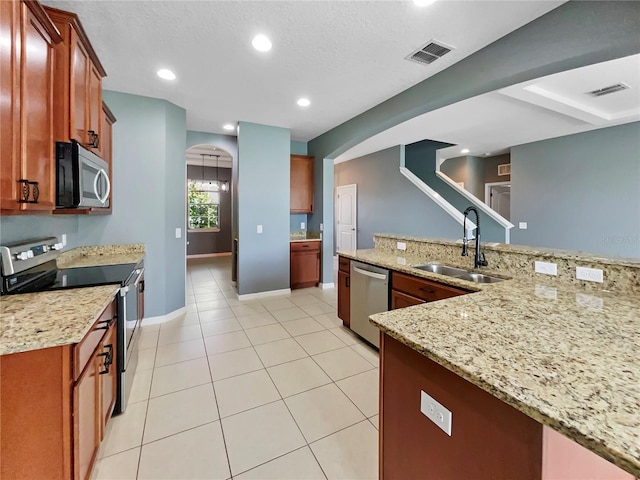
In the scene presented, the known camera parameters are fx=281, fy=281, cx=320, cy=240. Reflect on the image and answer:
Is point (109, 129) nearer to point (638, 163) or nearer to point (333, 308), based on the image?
point (333, 308)

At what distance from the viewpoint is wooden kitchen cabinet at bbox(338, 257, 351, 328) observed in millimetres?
3154

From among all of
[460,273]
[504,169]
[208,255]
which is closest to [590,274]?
[460,273]

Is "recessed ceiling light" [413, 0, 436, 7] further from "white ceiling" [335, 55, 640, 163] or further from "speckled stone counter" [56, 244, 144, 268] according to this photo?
"speckled stone counter" [56, 244, 144, 268]

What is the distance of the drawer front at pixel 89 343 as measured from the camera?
1.14 m

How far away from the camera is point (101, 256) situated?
306 centimetres

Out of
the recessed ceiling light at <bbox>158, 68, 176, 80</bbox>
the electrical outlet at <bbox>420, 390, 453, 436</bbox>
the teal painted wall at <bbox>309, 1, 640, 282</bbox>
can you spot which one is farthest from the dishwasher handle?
the recessed ceiling light at <bbox>158, 68, 176, 80</bbox>

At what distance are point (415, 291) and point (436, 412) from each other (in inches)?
54.7

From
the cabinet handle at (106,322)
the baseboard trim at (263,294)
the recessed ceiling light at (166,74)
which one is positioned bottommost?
the baseboard trim at (263,294)

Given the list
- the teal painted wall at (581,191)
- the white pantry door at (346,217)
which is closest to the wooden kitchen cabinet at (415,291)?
the teal painted wall at (581,191)

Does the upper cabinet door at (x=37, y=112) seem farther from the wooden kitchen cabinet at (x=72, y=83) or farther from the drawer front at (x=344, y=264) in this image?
the drawer front at (x=344, y=264)

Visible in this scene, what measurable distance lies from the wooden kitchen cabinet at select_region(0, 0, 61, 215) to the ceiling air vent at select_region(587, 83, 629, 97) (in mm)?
4957

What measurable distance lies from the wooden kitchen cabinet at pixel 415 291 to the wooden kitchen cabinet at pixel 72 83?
2504 mm

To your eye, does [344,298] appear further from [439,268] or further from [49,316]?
[49,316]

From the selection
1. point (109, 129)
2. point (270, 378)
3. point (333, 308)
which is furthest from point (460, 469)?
point (109, 129)
